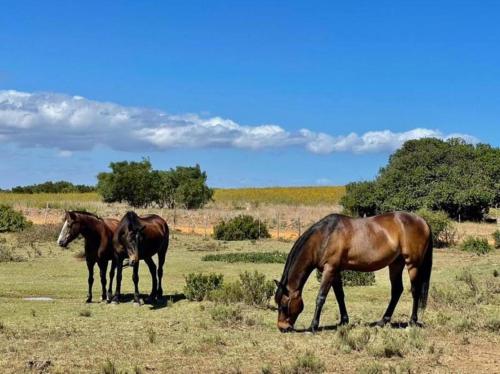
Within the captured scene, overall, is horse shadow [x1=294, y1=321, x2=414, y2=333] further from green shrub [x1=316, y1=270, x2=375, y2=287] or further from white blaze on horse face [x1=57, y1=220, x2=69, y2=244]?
green shrub [x1=316, y1=270, x2=375, y2=287]

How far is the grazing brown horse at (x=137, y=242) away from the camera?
13.9 meters

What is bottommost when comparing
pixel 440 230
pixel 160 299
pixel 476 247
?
pixel 160 299

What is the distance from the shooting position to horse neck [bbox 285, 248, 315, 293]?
10492 mm

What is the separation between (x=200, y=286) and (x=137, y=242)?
203cm

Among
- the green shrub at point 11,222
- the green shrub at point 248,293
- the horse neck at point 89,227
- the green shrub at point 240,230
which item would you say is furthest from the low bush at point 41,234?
the green shrub at point 248,293

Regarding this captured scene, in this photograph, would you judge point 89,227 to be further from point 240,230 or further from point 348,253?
point 240,230

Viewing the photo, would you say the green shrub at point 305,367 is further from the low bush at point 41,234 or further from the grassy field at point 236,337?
the low bush at point 41,234

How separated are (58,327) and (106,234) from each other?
4.05m

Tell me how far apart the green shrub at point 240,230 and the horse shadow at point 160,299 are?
19253 millimetres

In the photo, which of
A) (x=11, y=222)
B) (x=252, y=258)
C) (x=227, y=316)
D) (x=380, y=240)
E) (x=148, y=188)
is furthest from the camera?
(x=148, y=188)

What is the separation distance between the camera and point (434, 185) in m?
45.7

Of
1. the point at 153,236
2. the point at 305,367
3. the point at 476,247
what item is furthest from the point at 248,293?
the point at 476,247

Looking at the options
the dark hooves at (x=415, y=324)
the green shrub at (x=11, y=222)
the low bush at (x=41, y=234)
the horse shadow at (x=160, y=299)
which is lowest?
the horse shadow at (x=160, y=299)

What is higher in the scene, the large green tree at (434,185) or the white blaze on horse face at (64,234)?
Result: the large green tree at (434,185)
